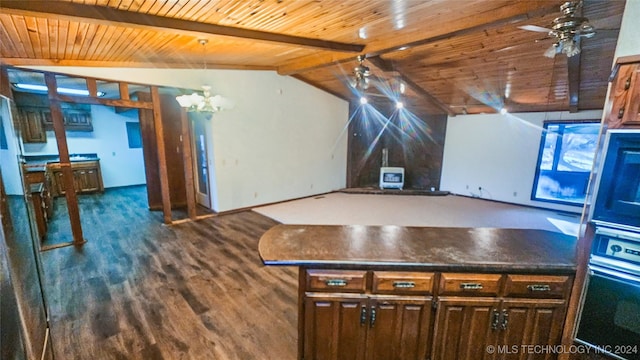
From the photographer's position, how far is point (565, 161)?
6059mm

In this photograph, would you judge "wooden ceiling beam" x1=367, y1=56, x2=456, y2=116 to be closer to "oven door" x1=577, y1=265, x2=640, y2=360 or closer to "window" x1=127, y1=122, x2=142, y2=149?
"oven door" x1=577, y1=265, x2=640, y2=360

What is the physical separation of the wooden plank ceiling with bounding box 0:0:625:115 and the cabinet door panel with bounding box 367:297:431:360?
2.62m

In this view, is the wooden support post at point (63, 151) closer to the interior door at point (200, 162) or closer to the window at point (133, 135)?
the interior door at point (200, 162)

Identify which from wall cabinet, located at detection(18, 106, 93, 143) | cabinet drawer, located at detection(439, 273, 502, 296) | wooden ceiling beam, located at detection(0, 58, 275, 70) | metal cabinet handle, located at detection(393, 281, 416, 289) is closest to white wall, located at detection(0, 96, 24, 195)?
metal cabinet handle, located at detection(393, 281, 416, 289)

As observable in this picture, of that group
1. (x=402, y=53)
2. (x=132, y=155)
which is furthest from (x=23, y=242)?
(x=132, y=155)

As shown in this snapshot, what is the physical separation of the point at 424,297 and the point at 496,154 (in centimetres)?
686

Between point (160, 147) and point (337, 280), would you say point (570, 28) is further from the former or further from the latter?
point (160, 147)

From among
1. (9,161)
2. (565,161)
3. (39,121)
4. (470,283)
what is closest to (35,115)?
(39,121)

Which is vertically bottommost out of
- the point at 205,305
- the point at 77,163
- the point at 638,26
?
the point at 205,305

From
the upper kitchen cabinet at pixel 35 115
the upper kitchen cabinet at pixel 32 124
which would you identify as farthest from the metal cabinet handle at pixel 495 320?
the upper kitchen cabinet at pixel 32 124

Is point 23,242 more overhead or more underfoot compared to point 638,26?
more underfoot

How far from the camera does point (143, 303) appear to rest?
2.60 m

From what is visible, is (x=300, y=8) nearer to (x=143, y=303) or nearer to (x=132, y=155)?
(x=143, y=303)

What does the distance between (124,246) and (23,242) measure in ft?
10.9
